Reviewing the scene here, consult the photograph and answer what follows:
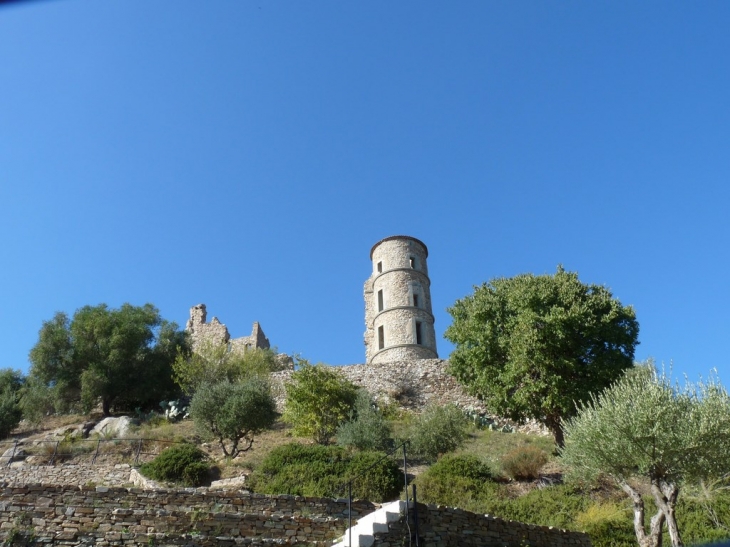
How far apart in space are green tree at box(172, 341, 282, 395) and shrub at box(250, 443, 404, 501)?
11159mm

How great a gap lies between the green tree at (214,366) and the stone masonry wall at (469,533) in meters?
18.0

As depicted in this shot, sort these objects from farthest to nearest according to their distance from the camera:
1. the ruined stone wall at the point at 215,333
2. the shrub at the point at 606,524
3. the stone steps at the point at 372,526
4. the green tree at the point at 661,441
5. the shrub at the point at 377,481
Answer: the ruined stone wall at the point at 215,333 → the shrub at the point at 377,481 → the shrub at the point at 606,524 → the green tree at the point at 661,441 → the stone steps at the point at 372,526

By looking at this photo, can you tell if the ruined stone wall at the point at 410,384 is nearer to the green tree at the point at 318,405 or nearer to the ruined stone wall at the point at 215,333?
the green tree at the point at 318,405

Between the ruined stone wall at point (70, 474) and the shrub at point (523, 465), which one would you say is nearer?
the shrub at point (523, 465)

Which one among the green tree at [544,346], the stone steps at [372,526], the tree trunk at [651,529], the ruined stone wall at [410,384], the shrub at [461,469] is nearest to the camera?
the stone steps at [372,526]

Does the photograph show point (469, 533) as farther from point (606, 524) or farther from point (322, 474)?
point (322, 474)

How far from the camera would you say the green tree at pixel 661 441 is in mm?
12758

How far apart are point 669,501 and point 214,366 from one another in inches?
908

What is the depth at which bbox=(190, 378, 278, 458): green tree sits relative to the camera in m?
22.2

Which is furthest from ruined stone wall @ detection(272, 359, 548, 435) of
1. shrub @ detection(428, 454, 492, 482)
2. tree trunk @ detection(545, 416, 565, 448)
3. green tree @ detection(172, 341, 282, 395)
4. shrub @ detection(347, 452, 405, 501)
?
shrub @ detection(347, 452, 405, 501)

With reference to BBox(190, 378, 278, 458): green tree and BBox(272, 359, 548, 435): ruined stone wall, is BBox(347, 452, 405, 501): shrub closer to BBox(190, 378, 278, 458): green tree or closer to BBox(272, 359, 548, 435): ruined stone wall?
BBox(190, 378, 278, 458): green tree

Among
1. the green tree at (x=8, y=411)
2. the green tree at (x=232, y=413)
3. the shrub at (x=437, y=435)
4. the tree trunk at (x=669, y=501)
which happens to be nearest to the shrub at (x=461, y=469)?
the shrub at (x=437, y=435)

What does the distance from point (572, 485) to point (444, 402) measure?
12600 mm

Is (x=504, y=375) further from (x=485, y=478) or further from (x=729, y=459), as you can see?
(x=729, y=459)
